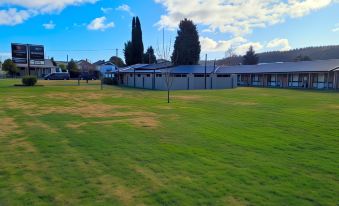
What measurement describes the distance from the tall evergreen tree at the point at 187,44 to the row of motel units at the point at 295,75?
9814 mm

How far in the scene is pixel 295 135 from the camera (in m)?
8.91

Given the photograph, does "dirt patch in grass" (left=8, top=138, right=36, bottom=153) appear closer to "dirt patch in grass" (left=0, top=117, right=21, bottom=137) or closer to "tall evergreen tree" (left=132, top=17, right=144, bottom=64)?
"dirt patch in grass" (left=0, top=117, right=21, bottom=137)

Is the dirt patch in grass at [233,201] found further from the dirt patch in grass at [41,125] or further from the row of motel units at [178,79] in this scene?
the row of motel units at [178,79]

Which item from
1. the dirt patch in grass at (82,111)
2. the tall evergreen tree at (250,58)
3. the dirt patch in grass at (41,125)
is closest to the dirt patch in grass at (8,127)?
the dirt patch in grass at (41,125)

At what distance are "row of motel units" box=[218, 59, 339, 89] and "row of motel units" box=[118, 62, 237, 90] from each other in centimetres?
882

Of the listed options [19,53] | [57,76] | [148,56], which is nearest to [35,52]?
[19,53]

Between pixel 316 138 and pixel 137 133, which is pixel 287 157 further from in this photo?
pixel 137 133

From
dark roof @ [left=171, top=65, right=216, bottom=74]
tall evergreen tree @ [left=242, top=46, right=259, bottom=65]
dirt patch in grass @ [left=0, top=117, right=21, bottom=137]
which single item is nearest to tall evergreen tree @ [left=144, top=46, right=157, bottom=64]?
dark roof @ [left=171, top=65, right=216, bottom=74]

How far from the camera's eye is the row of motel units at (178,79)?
135 feet

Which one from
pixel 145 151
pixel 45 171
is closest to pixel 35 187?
pixel 45 171

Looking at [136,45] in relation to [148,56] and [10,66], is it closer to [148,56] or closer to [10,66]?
[148,56]

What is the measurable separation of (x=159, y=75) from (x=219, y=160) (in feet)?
128

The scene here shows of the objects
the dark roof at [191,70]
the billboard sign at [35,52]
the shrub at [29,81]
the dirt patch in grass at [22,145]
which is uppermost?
the billboard sign at [35,52]

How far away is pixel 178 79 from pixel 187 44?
27.8 meters
